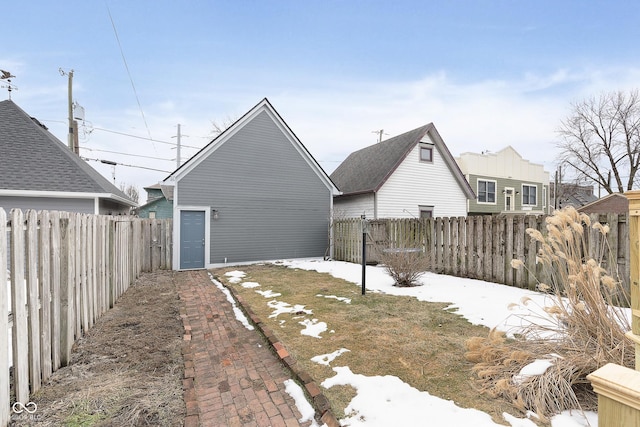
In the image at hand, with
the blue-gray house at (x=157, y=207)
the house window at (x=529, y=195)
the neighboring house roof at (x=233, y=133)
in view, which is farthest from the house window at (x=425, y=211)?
the blue-gray house at (x=157, y=207)

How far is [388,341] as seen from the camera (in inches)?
148

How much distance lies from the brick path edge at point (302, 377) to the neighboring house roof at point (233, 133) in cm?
814

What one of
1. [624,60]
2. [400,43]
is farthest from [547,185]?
[400,43]

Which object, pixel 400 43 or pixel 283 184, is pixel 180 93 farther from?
pixel 400 43

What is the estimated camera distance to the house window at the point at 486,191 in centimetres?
2434

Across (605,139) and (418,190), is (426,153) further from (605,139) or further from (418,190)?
(605,139)

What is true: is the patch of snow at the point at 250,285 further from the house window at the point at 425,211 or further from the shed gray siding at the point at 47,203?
the house window at the point at 425,211

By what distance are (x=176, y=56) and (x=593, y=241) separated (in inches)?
564

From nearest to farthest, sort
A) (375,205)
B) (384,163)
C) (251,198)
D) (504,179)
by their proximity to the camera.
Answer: (251,198), (375,205), (384,163), (504,179)

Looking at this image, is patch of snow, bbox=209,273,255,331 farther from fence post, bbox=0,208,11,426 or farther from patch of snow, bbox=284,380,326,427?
fence post, bbox=0,208,11,426

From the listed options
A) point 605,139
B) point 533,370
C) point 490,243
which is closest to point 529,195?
point 605,139

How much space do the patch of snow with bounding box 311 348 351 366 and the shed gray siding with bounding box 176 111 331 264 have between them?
918 cm

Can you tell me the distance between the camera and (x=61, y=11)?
902 cm

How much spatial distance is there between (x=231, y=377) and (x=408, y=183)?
1401 centimetres
